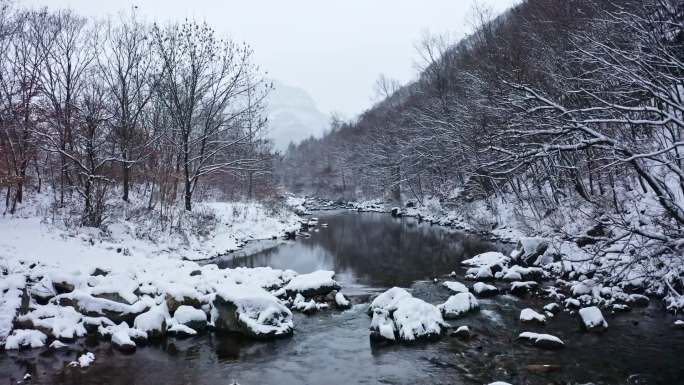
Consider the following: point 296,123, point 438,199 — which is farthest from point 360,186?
point 296,123

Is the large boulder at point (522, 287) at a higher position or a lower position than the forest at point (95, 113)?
lower

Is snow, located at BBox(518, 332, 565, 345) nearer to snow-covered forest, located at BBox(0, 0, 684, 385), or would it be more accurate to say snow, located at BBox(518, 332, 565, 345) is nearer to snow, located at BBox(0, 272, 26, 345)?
snow-covered forest, located at BBox(0, 0, 684, 385)

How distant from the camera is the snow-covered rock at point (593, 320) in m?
9.45

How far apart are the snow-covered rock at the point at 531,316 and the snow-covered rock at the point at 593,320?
84cm

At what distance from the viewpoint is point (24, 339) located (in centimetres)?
870

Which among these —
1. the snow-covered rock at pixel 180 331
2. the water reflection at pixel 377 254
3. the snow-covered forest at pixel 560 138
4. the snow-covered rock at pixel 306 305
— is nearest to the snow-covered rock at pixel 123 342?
the snow-covered rock at pixel 180 331

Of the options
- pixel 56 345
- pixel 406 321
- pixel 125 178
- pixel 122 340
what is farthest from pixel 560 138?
pixel 125 178

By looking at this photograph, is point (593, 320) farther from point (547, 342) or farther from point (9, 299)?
point (9, 299)

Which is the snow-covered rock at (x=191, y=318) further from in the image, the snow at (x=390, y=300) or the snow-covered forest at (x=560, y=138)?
the snow-covered forest at (x=560, y=138)

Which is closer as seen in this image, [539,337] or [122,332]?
[539,337]

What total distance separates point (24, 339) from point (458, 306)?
A: 9.48 meters

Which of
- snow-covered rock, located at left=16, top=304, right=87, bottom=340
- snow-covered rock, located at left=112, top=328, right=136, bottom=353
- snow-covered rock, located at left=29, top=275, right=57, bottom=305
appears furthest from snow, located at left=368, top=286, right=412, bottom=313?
snow-covered rock, located at left=29, top=275, right=57, bottom=305

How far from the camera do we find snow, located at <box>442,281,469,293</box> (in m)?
12.8

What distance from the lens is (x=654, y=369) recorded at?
767cm
